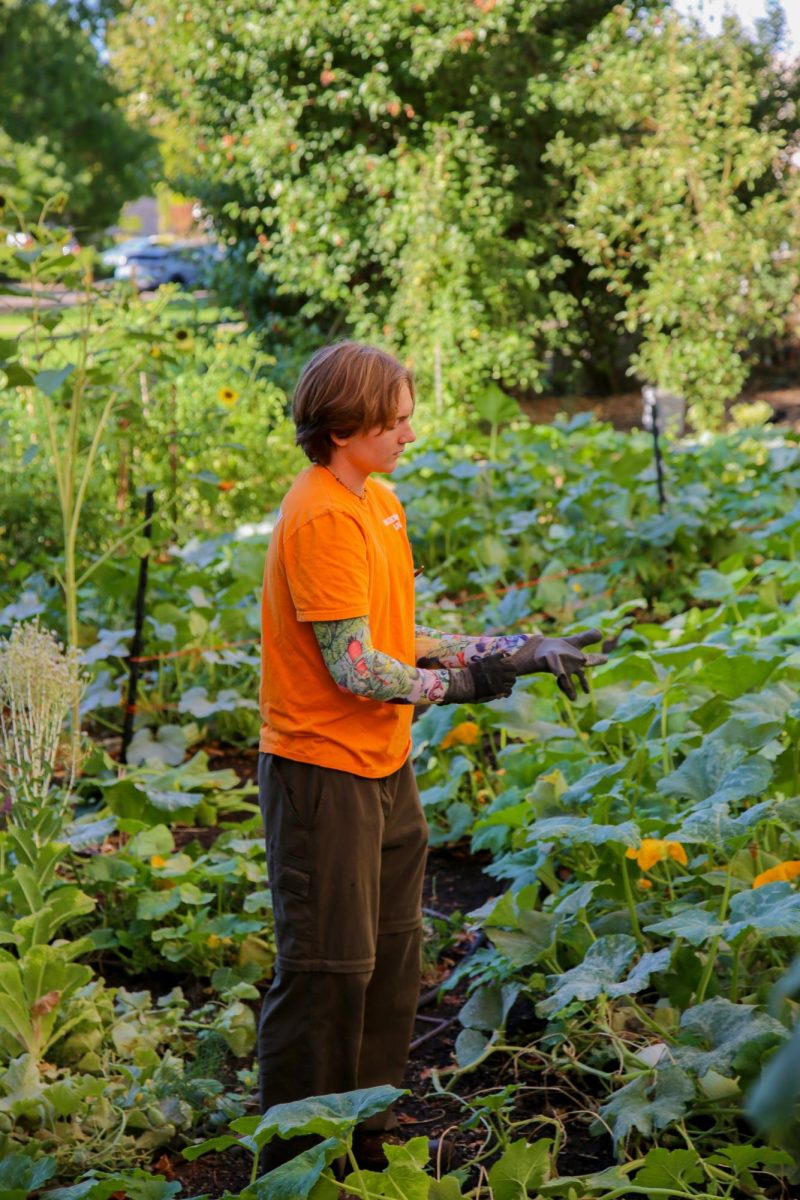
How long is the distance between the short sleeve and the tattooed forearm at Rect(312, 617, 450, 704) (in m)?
0.02

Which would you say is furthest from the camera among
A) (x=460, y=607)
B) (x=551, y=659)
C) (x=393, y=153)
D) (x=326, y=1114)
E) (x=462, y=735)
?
(x=393, y=153)

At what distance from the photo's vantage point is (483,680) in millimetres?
2049

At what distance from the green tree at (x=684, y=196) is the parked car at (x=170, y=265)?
302cm

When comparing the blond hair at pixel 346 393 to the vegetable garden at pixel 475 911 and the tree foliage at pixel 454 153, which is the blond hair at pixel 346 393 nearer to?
the vegetable garden at pixel 475 911

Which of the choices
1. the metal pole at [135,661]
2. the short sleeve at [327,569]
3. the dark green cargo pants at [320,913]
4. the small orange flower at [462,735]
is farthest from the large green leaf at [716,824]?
the metal pole at [135,661]

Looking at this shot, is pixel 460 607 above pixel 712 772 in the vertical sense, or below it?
below

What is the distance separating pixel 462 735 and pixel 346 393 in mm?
1719

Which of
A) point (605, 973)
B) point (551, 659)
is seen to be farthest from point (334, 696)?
point (605, 973)

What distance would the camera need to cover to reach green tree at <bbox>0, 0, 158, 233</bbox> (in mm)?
15570

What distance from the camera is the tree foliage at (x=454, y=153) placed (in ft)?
32.3

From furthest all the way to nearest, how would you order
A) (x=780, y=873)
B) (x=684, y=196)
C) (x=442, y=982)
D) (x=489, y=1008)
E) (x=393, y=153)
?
(x=684, y=196) → (x=393, y=153) → (x=442, y=982) → (x=489, y=1008) → (x=780, y=873)

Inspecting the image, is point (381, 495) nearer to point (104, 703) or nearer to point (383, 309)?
point (104, 703)

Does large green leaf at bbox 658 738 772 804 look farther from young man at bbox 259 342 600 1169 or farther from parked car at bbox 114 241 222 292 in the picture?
parked car at bbox 114 241 222 292

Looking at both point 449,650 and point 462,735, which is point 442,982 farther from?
point 449,650
